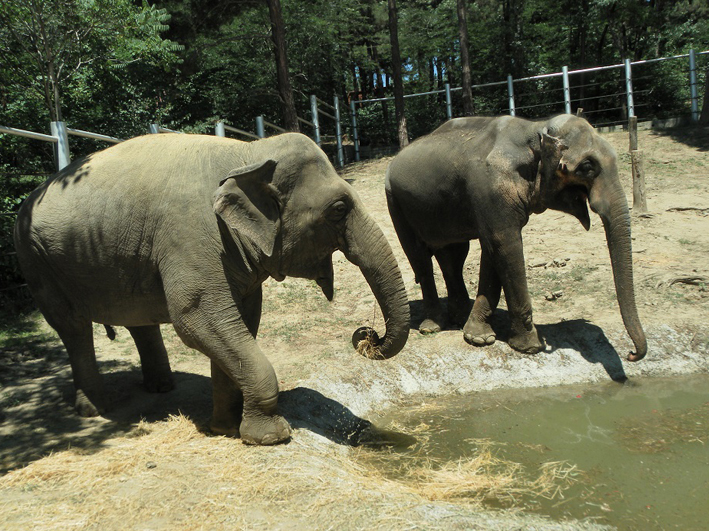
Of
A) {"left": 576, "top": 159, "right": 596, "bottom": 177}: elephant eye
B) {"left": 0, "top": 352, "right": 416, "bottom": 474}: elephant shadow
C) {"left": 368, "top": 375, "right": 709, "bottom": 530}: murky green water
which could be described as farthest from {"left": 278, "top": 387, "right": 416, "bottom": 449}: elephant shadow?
{"left": 576, "top": 159, "right": 596, "bottom": 177}: elephant eye

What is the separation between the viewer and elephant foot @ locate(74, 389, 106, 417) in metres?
5.39

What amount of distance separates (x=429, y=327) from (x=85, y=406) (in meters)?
3.97

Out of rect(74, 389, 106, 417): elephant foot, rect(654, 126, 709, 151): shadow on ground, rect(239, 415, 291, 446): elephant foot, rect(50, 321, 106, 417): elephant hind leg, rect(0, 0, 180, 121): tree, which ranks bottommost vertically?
rect(239, 415, 291, 446): elephant foot

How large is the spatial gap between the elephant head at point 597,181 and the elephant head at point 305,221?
275 centimetres

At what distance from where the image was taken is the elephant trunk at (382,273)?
14.9ft

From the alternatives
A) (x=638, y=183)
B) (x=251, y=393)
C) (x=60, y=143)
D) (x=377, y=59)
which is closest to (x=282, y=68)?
(x=638, y=183)

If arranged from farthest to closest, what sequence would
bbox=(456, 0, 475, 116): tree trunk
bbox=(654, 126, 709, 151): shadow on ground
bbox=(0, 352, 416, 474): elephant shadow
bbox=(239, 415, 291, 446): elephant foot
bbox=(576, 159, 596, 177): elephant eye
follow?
bbox=(456, 0, 475, 116): tree trunk, bbox=(654, 126, 709, 151): shadow on ground, bbox=(576, 159, 596, 177): elephant eye, bbox=(0, 352, 416, 474): elephant shadow, bbox=(239, 415, 291, 446): elephant foot

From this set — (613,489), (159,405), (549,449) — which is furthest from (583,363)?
(159,405)

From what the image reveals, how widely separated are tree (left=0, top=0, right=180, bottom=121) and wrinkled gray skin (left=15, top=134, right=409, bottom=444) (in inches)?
254

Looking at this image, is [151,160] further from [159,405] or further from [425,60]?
[425,60]

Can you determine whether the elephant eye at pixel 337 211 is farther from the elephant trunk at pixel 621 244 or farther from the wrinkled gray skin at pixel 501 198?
the elephant trunk at pixel 621 244

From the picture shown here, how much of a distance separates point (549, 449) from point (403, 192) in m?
3.68

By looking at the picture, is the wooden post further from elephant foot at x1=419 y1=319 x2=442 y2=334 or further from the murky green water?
elephant foot at x1=419 y1=319 x2=442 y2=334

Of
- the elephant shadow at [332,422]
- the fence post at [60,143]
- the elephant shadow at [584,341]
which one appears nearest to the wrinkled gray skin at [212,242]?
the elephant shadow at [332,422]
